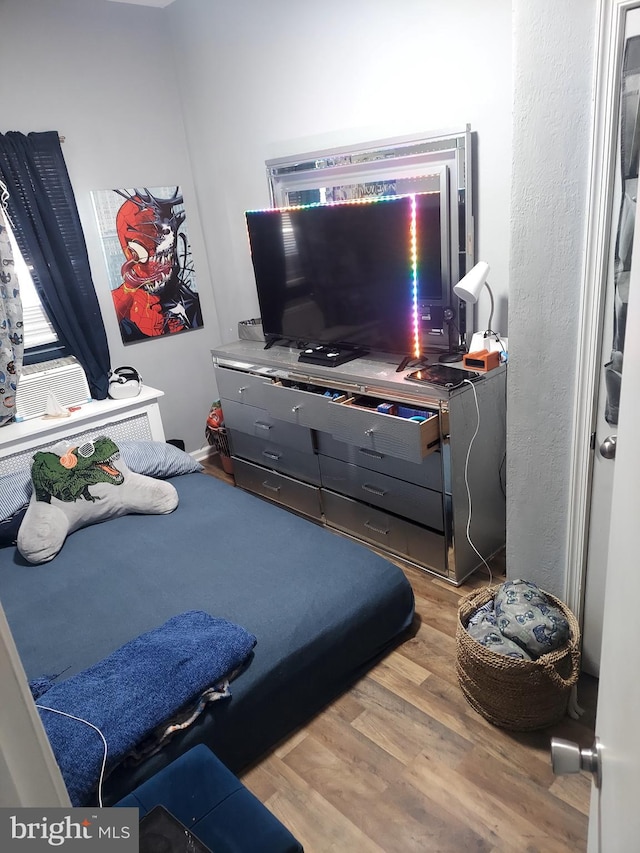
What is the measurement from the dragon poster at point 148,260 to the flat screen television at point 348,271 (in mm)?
797

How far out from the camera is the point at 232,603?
1.99 metres

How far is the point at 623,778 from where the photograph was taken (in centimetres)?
59

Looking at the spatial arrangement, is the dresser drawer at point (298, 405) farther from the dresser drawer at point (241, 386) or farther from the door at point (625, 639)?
the door at point (625, 639)

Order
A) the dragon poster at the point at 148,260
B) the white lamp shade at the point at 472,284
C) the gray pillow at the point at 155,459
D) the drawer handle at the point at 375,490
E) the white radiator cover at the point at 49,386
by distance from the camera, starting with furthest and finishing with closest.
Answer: the dragon poster at the point at 148,260 < the white radiator cover at the point at 49,386 < the gray pillow at the point at 155,459 < the drawer handle at the point at 375,490 < the white lamp shade at the point at 472,284

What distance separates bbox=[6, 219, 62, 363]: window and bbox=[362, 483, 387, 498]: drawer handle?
1936 mm

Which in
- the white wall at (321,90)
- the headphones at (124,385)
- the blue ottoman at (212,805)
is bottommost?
the blue ottoman at (212,805)

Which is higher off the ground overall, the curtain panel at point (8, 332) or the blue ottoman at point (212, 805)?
the curtain panel at point (8, 332)

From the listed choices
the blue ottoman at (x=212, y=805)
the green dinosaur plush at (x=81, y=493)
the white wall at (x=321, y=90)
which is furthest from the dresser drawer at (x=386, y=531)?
the blue ottoman at (x=212, y=805)

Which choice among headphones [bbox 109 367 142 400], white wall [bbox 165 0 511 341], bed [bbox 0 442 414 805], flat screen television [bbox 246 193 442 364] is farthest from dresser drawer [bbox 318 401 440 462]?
headphones [bbox 109 367 142 400]

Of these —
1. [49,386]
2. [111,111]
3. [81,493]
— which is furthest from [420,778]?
[111,111]

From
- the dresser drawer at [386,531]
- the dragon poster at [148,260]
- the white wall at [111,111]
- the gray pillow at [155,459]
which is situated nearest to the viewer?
the dresser drawer at [386,531]

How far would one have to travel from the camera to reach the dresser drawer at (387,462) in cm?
239

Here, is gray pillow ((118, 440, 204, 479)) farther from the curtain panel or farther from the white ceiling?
the white ceiling

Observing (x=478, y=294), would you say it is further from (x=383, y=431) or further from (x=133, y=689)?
(x=133, y=689)
